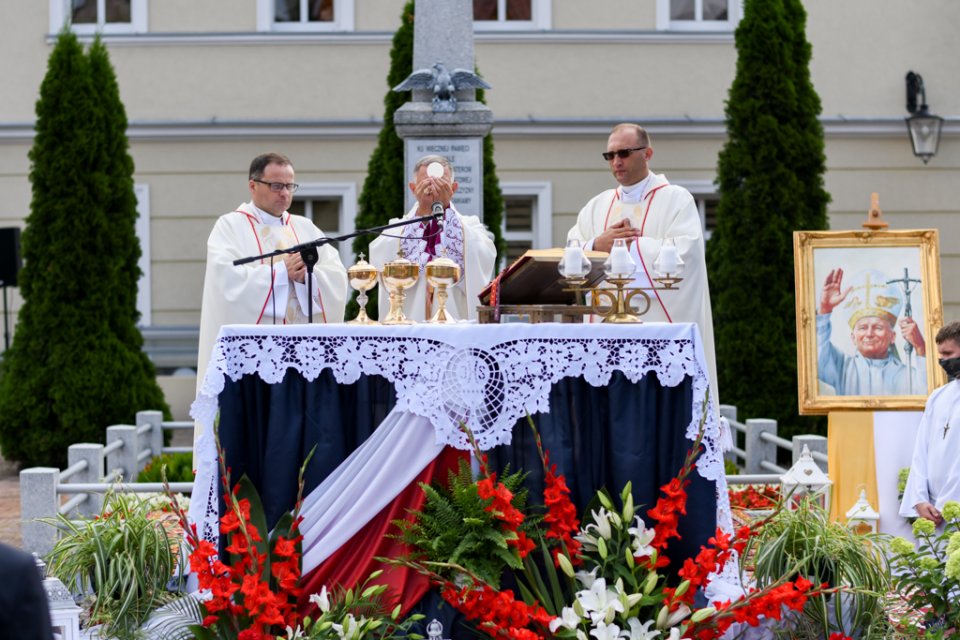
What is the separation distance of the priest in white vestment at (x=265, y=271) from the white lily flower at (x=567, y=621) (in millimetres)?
2479

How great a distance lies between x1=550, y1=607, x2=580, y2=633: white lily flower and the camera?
189 inches

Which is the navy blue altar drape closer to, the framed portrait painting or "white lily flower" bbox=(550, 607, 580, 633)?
"white lily flower" bbox=(550, 607, 580, 633)

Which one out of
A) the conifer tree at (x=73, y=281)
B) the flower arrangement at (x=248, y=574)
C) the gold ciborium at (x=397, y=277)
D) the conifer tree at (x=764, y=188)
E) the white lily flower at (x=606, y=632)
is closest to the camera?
the white lily flower at (x=606, y=632)

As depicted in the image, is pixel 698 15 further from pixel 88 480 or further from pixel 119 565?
pixel 119 565

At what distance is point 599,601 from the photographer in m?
4.85

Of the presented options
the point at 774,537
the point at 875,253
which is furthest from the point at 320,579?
the point at 875,253

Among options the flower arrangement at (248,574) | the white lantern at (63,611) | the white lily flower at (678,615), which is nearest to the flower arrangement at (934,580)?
the white lily flower at (678,615)

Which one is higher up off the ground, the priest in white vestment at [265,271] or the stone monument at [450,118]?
the stone monument at [450,118]

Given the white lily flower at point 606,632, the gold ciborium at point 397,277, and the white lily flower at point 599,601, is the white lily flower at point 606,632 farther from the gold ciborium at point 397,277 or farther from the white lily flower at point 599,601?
the gold ciborium at point 397,277

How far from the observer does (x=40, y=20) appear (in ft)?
48.1

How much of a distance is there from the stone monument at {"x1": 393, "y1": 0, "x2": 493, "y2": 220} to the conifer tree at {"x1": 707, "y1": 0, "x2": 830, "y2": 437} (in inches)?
108

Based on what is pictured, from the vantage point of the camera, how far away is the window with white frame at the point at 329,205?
14.7 metres

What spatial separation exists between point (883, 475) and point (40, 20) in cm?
1069

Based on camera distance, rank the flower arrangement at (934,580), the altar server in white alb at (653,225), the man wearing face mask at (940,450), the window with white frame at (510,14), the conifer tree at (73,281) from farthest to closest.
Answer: the window with white frame at (510,14)
the conifer tree at (73,281)
the altar server in white alb at (653,225)
the man wearing face mask at (940,450)
the flower arrangement at (934,580)
